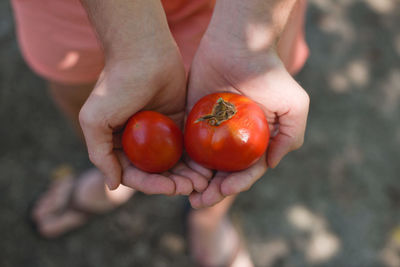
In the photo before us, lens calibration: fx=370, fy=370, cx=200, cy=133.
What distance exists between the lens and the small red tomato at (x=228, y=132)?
1957 mm

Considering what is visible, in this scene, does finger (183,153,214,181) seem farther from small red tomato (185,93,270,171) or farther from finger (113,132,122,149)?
finger (113,132,122,149)

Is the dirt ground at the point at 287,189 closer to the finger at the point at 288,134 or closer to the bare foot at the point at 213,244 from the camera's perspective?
the bare foot at the point at 213,244

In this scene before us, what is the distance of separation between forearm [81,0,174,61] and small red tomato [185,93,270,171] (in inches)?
18.6

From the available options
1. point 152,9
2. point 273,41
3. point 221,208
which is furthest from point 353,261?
point 152,9

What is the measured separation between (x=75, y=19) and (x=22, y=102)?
2251 mm

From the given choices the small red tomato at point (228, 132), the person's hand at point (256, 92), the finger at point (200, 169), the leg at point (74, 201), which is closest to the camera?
the small red tomato at point (228, 132)

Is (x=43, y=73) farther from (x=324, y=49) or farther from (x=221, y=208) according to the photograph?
(x=324, y=49)

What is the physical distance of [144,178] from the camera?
2.08m

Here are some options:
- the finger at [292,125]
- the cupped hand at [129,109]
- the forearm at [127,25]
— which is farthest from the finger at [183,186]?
the forearm at [127,25]

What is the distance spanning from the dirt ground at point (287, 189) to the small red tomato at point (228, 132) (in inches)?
70.5

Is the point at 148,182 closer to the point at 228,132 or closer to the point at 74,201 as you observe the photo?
the point at 228,132

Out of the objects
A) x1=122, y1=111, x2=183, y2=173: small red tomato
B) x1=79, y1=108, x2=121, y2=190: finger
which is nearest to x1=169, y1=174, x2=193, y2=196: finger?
x1=122, y1=111, x2=183, y2=173: small red tomato

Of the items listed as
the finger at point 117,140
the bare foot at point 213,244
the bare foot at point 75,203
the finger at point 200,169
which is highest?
the finger at point 117,140

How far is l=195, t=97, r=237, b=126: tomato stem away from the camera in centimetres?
196
